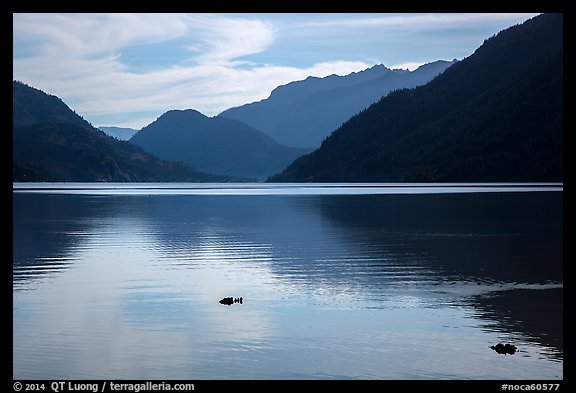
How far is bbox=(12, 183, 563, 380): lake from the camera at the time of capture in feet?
84.8

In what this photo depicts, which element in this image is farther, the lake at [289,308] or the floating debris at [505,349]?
the floating debris at [505,349]

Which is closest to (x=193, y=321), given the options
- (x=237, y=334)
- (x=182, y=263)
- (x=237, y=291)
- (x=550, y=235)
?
(x=237, y=334)

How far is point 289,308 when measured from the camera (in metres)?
35.8

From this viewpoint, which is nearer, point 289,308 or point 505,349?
point 505,349

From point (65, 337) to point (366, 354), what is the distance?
11644 millimetres

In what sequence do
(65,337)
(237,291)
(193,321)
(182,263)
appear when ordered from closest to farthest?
1. (65,337)
2. (193,321)
3. (237,291)
4. (182,263)

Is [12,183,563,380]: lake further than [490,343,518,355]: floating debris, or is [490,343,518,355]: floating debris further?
[490,343,518,355]: floating debris

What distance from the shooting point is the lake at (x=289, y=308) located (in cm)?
2584
